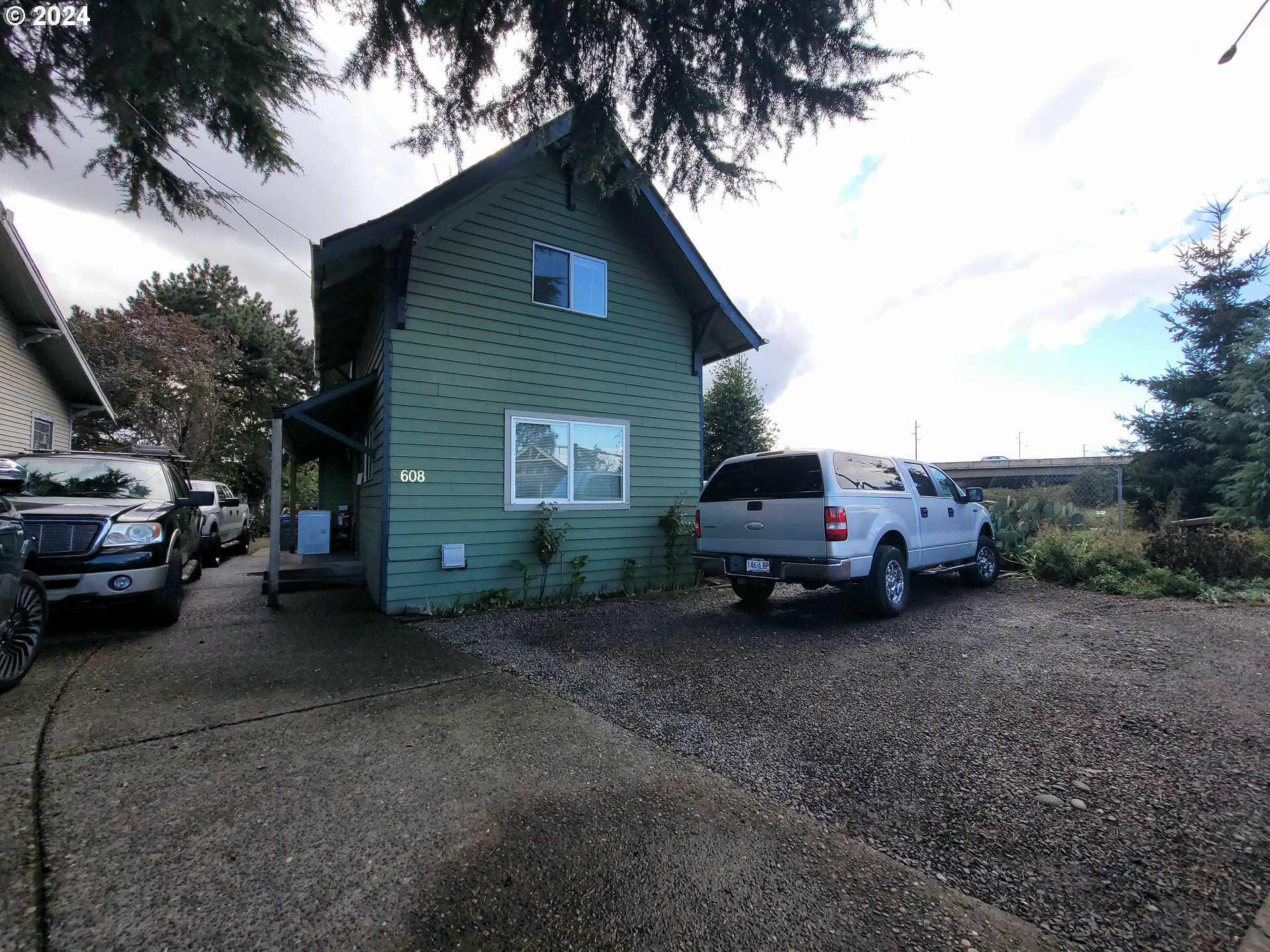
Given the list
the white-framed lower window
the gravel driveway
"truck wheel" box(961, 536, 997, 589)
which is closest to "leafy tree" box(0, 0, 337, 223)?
the white-framed lower window

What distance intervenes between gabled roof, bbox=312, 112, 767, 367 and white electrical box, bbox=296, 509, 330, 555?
2.93m

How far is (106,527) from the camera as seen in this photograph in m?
5.48

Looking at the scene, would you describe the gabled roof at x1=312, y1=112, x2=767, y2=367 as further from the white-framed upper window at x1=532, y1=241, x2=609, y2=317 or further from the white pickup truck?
the white pickup truck

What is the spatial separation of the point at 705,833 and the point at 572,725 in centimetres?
138

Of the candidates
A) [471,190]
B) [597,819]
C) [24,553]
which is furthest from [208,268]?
[597,819]

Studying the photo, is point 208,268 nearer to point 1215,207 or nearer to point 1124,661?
point 1124,661

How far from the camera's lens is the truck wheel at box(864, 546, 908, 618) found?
21.5 ft

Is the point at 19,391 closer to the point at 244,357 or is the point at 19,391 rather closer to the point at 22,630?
the point at 22,630

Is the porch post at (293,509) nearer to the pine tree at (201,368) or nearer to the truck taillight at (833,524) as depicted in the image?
the pine tree at (201,368)

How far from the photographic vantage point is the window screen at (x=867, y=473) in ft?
21.3

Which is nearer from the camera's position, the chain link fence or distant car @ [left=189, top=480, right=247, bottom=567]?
distant car @ [left=189, top=480, right=247, bottom=567]

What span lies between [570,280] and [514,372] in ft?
5.61

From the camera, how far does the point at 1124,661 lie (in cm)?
497

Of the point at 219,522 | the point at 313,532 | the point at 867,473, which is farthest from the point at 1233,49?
the point at 219,522
